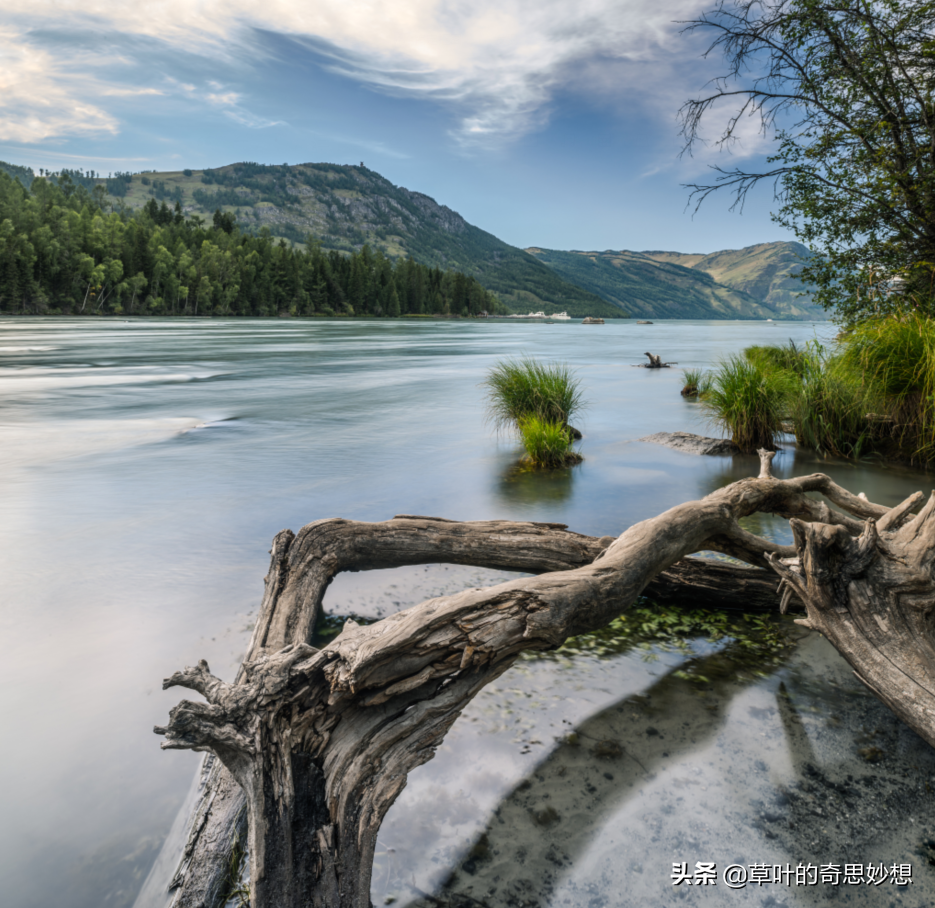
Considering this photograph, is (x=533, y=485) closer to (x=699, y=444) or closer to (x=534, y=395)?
(x=534, y=395)

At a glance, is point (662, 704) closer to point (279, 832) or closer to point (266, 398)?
point (279, 832)

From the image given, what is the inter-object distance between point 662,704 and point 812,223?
33.7 feet

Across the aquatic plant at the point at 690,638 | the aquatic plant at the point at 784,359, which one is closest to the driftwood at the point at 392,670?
the aquatic plant at the point at 690,638

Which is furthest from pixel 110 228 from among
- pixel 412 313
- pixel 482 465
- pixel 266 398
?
pixel 482 465

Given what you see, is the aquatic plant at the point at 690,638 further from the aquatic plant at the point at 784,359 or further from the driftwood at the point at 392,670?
the aquatic plant at the point at 784,359

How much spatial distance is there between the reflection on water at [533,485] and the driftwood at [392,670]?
381 cm

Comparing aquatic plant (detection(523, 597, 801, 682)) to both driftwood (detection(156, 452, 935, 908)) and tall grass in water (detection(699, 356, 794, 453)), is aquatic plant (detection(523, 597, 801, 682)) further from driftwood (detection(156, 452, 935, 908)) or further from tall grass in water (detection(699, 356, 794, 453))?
tall grass in water (detection(699, 356, 794, 453))

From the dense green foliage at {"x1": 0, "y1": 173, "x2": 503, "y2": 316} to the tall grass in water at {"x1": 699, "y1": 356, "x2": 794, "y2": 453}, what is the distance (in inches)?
4183

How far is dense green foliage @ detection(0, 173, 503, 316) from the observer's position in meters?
93.8

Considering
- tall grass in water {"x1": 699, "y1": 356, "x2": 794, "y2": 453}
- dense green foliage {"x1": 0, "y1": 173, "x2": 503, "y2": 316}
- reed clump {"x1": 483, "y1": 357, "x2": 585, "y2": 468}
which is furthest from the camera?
dense green foliage {"x1": 0, "y1": 173, "x2": 503, "y2": 316}

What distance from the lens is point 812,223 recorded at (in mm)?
10414

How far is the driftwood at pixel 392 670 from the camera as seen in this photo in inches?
72.4

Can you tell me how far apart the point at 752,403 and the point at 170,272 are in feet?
387

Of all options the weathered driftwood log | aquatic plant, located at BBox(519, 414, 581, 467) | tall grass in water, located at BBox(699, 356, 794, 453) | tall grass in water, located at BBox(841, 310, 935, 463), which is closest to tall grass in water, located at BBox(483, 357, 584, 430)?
aquatic plant, located at BBox(519, 414, 581, 467)
